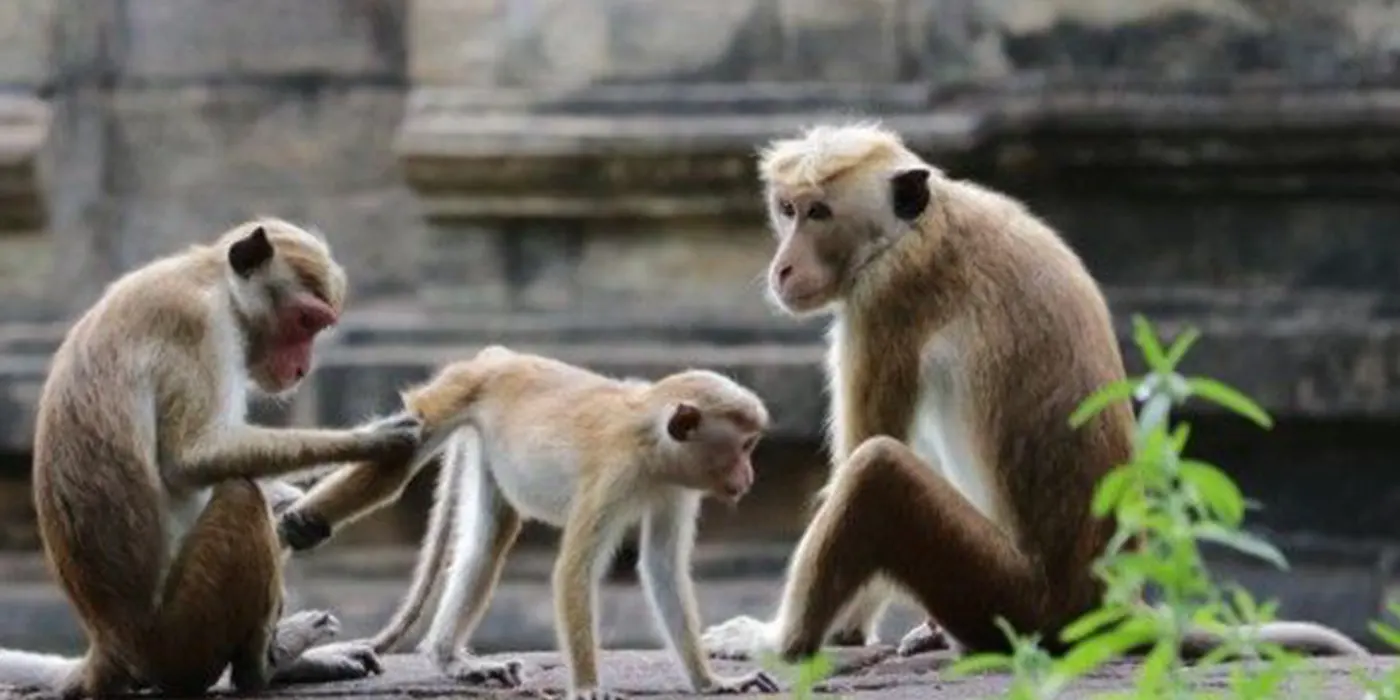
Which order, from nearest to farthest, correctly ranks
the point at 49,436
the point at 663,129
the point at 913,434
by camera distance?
the point at 49,436
the point at 913,434
the point at 663,129

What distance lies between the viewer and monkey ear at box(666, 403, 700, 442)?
1102cm

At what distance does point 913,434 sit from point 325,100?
660 cm

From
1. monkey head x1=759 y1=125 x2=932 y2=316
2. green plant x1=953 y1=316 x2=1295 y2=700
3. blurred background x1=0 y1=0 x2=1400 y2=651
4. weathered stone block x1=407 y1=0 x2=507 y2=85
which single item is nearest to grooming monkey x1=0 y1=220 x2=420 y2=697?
monkey head x1=759 y1=125 x2=932 y2=316

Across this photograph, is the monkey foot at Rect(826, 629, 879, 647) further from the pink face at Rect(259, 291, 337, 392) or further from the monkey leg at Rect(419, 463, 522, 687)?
the pink face at Rect(259, 291, 337, 392)

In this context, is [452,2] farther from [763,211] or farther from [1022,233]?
[1022,233]

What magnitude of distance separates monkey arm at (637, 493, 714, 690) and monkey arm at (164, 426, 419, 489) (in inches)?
33.5

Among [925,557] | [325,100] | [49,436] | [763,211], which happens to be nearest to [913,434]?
[925,557]

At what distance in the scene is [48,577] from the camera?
695 inches

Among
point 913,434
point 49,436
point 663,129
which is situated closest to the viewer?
point 49,436

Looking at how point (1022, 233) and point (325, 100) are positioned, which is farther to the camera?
point (325, 100)

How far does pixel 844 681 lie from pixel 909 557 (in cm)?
34

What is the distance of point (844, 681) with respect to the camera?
11648mm

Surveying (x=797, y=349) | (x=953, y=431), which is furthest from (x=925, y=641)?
(x=797, y=349)

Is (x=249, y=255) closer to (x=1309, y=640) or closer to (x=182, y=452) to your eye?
(x=182, y=452)
